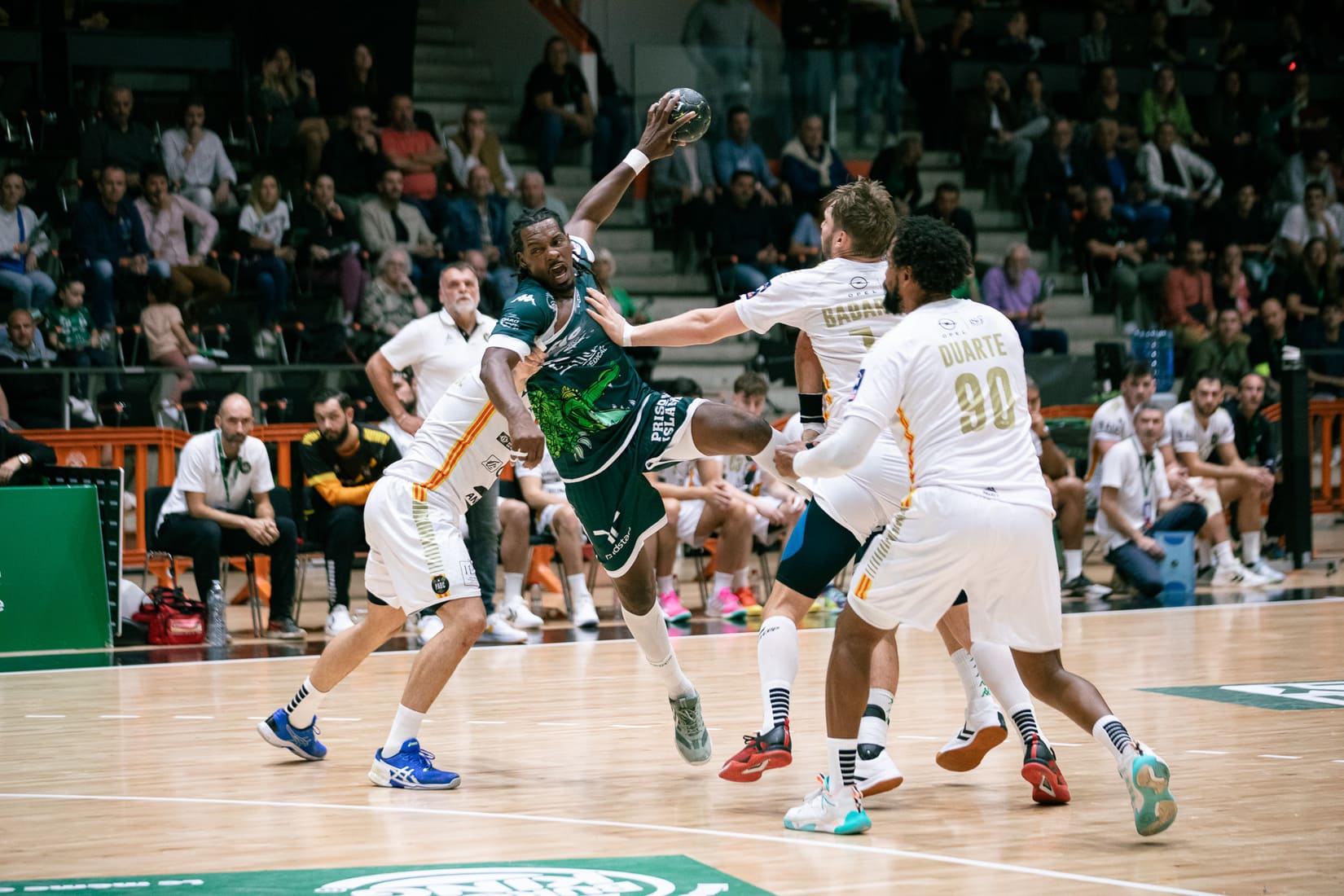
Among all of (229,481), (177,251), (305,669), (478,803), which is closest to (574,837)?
(478,803)

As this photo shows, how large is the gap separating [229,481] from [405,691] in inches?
198

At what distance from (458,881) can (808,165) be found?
12.4m

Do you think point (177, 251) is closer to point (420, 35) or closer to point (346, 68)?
point (346, 68)

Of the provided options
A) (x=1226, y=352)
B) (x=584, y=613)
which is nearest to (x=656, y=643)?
(x=584, y=613)

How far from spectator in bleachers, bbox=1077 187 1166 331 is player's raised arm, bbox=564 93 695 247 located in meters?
11.1

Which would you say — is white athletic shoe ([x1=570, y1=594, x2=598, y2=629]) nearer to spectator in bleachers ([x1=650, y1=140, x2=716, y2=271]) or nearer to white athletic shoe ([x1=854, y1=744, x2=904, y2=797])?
white athletic shoe ([x1=854, y1=744, x2=904, y2=797])

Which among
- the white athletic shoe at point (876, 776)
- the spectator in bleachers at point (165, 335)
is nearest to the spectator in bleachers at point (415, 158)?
the spectator in bleachers at point (165, 335)

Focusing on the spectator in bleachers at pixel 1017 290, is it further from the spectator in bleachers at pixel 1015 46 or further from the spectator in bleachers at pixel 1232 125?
the spectator in bleachers at pixel 1232 125

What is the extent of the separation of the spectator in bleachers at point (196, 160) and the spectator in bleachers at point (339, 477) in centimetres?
431

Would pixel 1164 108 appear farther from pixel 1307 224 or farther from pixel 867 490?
pixel 867 490

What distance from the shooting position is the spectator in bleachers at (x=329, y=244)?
13.7m

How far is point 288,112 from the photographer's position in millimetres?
15023

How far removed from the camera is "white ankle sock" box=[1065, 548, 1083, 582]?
39.3ft

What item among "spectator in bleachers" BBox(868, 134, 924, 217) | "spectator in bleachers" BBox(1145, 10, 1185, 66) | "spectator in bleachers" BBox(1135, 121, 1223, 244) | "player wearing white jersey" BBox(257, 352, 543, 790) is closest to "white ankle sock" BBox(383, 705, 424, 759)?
"player wearing white jersey" BBox(257, 352, 543, 790)
